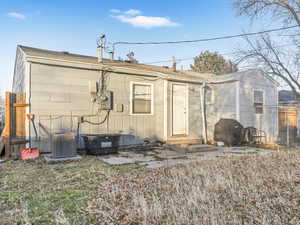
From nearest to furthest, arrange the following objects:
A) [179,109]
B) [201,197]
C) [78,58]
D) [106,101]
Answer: [201,197]
[106,101]
[78,58]
[179,109]

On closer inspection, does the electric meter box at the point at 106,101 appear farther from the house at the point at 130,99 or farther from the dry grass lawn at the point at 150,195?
the dry grass lawn at the point at 150,195

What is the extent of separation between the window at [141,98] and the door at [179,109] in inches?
35.1

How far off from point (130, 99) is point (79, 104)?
5.67 ft

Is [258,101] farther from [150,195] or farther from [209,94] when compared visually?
[150,195]

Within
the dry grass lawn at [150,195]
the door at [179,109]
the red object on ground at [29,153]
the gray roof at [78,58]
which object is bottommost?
the dry grass lawn at [150,195]

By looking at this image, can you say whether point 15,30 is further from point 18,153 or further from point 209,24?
point 209,24

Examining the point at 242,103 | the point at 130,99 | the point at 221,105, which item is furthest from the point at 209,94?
the point at 130,99

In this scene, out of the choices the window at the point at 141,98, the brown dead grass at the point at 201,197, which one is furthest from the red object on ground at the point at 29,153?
the window at the point at 141,98

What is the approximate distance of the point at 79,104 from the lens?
6133 mm

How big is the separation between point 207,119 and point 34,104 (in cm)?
633

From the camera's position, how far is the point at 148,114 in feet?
Answer: 24.1

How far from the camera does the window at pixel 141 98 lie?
7.11m

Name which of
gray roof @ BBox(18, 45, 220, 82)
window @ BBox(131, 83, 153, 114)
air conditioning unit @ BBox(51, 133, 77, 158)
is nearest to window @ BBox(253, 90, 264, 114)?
gray roof @ BBox(18, 45, 220, 82)

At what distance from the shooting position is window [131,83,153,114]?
280 inches
